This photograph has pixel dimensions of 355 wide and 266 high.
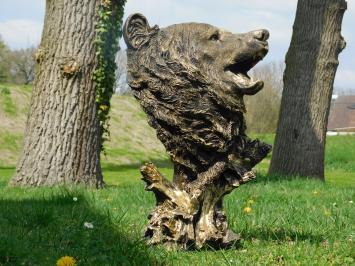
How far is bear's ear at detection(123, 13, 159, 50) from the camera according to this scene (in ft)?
13.5

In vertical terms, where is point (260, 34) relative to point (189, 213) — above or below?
above

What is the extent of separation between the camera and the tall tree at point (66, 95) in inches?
378

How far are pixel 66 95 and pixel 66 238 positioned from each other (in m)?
5.56

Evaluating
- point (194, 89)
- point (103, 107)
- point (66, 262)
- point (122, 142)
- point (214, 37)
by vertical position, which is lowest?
point (122, 142)

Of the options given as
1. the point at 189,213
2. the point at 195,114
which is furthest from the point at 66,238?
the point at 195,114

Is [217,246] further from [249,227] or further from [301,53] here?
[301,53]

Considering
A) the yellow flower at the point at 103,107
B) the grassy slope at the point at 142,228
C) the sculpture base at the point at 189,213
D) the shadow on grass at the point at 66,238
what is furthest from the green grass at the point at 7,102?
the sculpture base at the point at 189,213

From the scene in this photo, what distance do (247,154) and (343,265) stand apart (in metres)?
0.98

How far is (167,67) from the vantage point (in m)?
3.92

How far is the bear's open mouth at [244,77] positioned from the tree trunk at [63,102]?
19.5 feet

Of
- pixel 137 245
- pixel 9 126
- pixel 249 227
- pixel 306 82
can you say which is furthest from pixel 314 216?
pixel 9 126

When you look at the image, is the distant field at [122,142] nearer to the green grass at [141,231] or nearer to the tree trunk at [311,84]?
the tree trunk at [311,84]

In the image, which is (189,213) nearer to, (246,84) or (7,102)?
(246,84)

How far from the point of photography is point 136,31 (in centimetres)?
414
